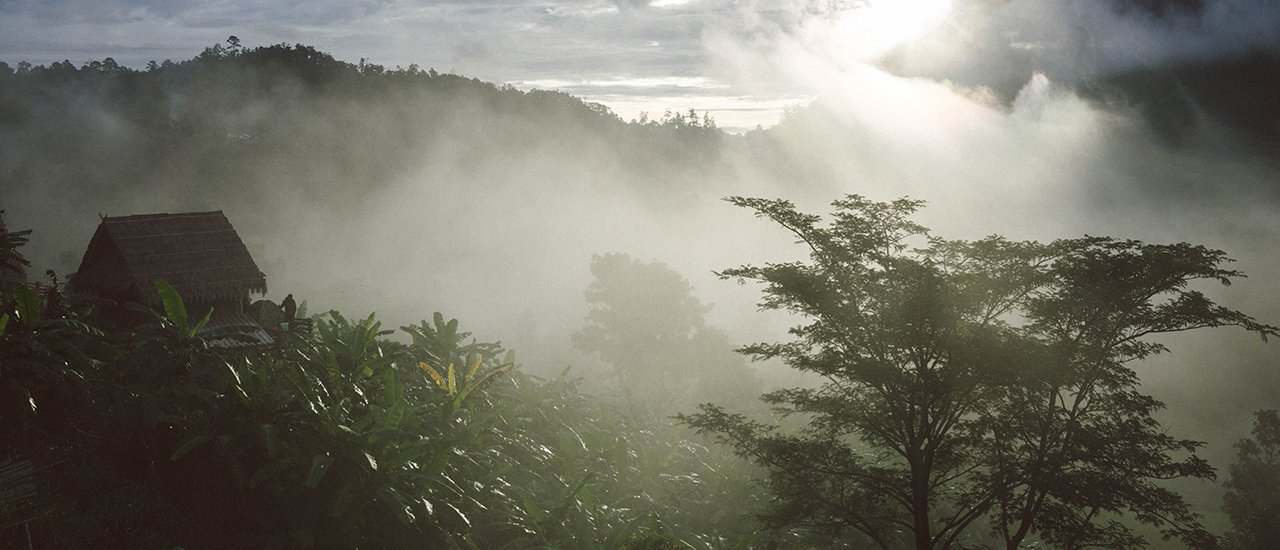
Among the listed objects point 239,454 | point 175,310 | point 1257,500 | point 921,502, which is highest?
point 175,310

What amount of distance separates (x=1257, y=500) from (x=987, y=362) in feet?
76.8

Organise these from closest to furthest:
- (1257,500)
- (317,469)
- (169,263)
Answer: (317,469), (169,263), (1257,500)

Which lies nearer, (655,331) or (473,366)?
(473,366)

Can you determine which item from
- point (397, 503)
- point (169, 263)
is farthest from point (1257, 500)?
point (169, 263)

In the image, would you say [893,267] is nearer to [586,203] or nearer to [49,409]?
[49,409]

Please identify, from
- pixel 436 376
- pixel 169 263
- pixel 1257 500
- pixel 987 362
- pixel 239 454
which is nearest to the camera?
pixel 239 454

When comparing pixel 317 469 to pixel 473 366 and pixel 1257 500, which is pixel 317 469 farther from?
pixel 1257 500

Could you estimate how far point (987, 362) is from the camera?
1272 centimetres

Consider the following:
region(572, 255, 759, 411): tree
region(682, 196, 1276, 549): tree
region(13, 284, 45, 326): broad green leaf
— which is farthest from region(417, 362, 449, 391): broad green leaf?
region(572, 255, 759, 411): tree

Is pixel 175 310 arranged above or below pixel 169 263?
below

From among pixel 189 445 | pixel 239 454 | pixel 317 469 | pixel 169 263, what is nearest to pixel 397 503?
pixel 317 469

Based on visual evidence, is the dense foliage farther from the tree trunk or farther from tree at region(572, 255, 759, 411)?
tree at region(572, 255, 759, 411)

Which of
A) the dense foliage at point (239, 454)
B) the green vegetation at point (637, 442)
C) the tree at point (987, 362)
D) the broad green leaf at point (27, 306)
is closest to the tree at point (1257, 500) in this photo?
the green vegetation at point (637, 442)

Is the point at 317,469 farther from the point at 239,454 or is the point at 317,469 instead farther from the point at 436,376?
the point at 436,376
